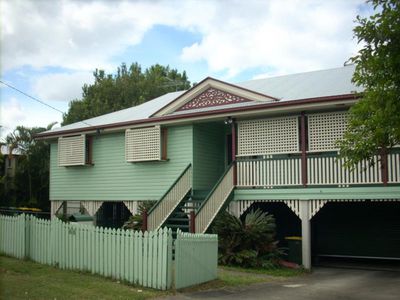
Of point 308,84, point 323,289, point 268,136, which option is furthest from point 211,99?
point 323,289

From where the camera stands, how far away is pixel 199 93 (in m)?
18.4

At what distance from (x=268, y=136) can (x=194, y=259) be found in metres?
6.60

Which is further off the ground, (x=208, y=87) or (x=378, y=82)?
(x=208, y=87)

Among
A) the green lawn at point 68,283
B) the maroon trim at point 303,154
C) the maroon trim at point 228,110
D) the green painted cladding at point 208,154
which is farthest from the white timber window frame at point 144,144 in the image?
the green lawn at point 68,283

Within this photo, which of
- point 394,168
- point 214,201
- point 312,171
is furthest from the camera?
point 214,201

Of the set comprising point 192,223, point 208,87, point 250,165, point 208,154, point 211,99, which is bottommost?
point 192,223

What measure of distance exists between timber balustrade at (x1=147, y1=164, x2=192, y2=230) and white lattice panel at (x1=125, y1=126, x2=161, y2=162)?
1386 millimetres

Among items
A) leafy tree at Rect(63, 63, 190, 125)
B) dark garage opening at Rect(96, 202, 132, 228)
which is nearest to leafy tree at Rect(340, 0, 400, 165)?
dark garage opening at Rect(96, 202, 132, 228)

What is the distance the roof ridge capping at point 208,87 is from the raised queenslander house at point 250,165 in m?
0.04

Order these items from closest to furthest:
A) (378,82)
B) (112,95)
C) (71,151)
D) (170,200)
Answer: (378,82) → (170,200) → (71,151) → (112,95)

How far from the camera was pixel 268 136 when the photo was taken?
54.2 feet

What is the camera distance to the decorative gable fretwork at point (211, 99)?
57.9 feet

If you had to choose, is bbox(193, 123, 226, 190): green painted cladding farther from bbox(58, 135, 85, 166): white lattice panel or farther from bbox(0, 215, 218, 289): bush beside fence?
bbox(0, 215, 218, 289): bush beside fence

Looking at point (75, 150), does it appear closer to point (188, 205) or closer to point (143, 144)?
point (143, 144)
